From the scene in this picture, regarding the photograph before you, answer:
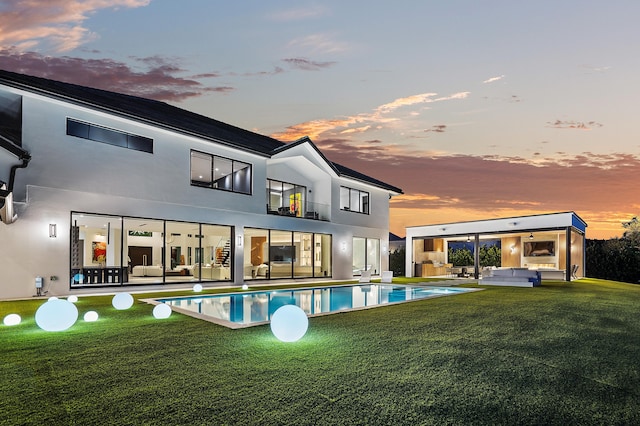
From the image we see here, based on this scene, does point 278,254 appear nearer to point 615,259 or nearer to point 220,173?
point 220,173

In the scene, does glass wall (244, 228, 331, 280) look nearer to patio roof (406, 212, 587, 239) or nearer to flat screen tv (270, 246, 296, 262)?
flat screen tv (270, 246, 296, 262)

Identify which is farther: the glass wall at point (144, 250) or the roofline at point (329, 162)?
the roofline at point (329, 162)

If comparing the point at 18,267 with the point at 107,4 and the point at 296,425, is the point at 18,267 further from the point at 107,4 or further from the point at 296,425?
the point at 296,425

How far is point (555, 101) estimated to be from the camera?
1886 cm

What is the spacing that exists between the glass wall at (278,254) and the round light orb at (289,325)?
13.1 meters

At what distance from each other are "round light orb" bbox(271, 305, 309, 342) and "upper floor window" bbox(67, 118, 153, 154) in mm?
10951

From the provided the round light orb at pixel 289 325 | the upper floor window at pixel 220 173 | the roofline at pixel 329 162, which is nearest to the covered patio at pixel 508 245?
the roofline at pixel 329 162

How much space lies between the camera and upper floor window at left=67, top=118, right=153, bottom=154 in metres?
13.3

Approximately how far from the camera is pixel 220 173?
1742cm

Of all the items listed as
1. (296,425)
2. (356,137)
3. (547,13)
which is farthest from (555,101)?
(296,425)

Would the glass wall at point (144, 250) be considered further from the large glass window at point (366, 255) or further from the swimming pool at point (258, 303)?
the large glass window at point (366, 255)

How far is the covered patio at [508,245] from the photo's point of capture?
23.4m

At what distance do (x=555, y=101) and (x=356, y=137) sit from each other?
10.2 m

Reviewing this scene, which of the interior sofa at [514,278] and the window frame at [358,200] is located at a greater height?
the window frame at [358,200]
